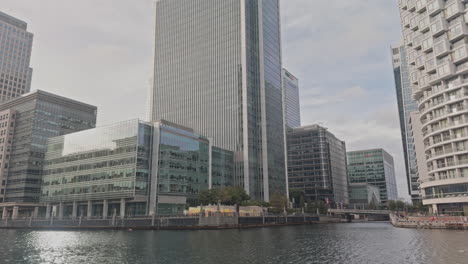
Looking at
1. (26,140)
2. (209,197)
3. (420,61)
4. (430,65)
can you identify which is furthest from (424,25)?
(26,140)

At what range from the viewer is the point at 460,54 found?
350 ft

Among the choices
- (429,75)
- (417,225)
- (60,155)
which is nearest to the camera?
(417,225)

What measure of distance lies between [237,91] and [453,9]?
308ft

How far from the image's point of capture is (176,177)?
14212cm

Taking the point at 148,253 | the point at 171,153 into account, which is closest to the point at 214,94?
the point at 171,153

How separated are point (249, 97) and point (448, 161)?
91.3 metres

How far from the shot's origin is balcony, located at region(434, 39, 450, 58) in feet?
359

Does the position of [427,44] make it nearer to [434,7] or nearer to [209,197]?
[434,7]

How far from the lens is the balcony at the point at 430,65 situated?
4473 inches

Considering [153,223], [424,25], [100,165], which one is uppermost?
[424,25]

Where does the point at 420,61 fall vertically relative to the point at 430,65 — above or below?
above

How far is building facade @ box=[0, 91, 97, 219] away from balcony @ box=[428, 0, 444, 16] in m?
172

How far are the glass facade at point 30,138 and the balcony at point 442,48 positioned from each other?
17105 centimetres

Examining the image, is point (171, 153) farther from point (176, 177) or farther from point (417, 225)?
point (417, 225)
